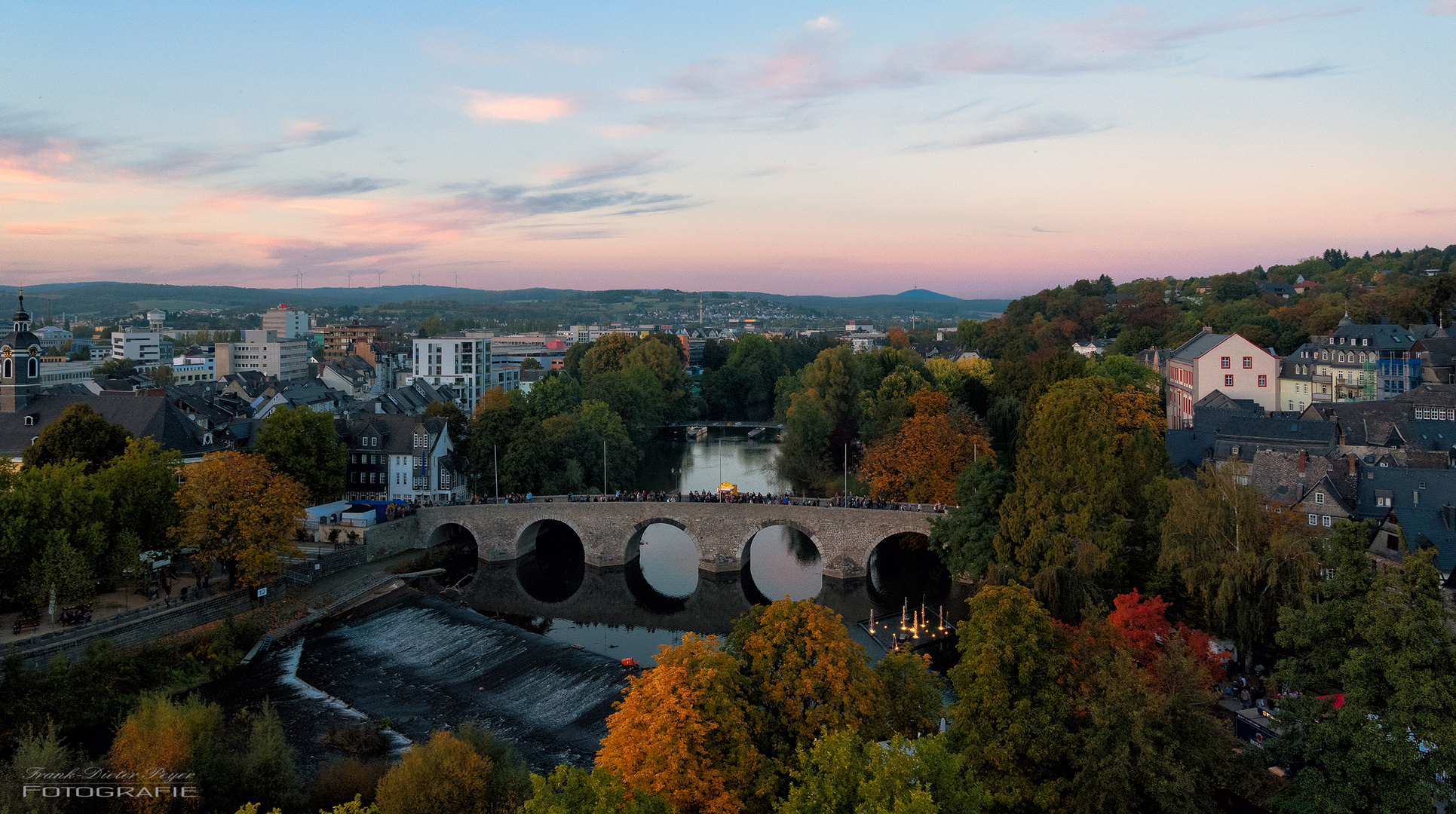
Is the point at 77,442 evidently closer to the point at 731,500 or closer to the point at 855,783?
the point at 731,500

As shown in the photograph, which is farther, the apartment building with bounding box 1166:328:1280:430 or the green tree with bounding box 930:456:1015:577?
the apartment building with bounding box 1166:328:1280:430

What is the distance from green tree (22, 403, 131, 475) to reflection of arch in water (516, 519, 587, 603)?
17298 millimetres

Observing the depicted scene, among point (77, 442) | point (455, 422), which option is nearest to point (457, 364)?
point (455, 422)

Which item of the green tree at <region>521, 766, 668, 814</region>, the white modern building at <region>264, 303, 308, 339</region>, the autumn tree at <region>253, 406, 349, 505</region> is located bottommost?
the green tree at <region>521, 766, 668, 814</region>

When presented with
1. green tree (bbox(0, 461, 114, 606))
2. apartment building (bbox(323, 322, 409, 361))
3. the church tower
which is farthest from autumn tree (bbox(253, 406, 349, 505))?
apartment building (bbox(323, 322, 409, 361))

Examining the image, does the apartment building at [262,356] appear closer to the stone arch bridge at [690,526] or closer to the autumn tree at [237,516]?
the stone arch bridge at [690,526]

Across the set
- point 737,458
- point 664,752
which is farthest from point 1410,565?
point 737,458

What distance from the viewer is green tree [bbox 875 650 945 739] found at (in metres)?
19.4

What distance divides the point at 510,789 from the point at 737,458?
190ft

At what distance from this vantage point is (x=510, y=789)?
18.7 metres

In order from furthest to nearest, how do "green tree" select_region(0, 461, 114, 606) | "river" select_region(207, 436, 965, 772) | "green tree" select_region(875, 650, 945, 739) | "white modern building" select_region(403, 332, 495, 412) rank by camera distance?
"white modern building" select_region(403, 332, 495, 412) → "green tree" select_region(0, 461, 114, 606) → "river" select_region(207, 436, 965, 772) → "green tree" select_region(875, 650, 945, 739)

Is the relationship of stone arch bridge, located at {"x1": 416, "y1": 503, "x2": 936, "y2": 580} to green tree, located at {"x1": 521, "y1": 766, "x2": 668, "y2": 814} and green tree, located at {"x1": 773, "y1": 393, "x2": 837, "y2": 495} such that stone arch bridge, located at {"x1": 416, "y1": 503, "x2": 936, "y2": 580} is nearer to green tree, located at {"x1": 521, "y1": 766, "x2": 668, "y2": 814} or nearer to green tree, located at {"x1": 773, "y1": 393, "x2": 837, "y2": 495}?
green tree, located at {"x1": 773, "y1": 393, "x2": 837, "y2": 495}

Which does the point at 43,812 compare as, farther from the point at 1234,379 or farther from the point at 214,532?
the point at 1234,379

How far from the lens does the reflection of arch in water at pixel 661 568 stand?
41344mm
